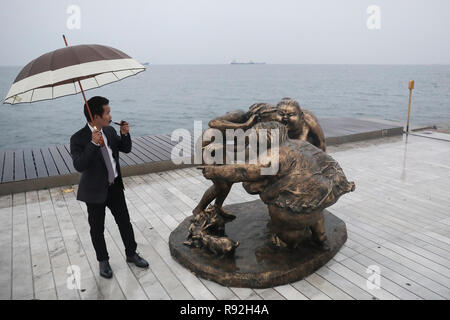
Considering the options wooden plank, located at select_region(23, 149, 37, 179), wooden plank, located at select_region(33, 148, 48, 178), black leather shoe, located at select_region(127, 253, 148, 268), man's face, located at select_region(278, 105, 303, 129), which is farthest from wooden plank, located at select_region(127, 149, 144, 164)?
man's face, located at select_region(278, 105, 303, 129)

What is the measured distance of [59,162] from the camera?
22.2 feet

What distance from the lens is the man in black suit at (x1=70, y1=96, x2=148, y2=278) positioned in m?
3.01

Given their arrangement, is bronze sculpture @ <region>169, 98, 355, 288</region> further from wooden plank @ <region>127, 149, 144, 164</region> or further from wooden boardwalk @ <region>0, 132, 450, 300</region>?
wooden plank @ <region>127, 149, 144, 164</region>

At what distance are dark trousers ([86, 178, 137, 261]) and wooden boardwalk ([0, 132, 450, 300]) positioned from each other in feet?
0.76

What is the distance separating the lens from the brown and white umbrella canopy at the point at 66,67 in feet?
8.89

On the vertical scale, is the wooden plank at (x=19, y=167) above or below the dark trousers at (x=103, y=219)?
below

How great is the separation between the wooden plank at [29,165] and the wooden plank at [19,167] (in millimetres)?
62

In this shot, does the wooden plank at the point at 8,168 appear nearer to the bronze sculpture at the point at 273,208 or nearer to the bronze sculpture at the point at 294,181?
the bronze sculpture at the point at 273,208

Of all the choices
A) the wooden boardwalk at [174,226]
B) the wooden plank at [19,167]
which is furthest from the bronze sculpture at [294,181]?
the wooden plank at [19,167]

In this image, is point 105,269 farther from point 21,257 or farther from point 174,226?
point 174,226

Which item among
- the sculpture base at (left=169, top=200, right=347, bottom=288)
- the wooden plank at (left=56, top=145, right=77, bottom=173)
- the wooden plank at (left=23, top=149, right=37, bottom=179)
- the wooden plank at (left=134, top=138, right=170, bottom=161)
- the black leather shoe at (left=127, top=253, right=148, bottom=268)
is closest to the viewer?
the sculpture base at (left=169, top=200, right=347, bottom=288)

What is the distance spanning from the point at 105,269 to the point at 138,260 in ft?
1.02

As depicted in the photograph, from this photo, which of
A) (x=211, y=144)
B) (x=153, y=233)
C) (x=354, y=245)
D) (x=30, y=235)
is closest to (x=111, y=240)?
(x=153, y=233)

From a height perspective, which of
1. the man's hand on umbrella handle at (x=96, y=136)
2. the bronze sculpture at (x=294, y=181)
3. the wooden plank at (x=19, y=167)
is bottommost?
the wooden plank at (x=19, y=167)
